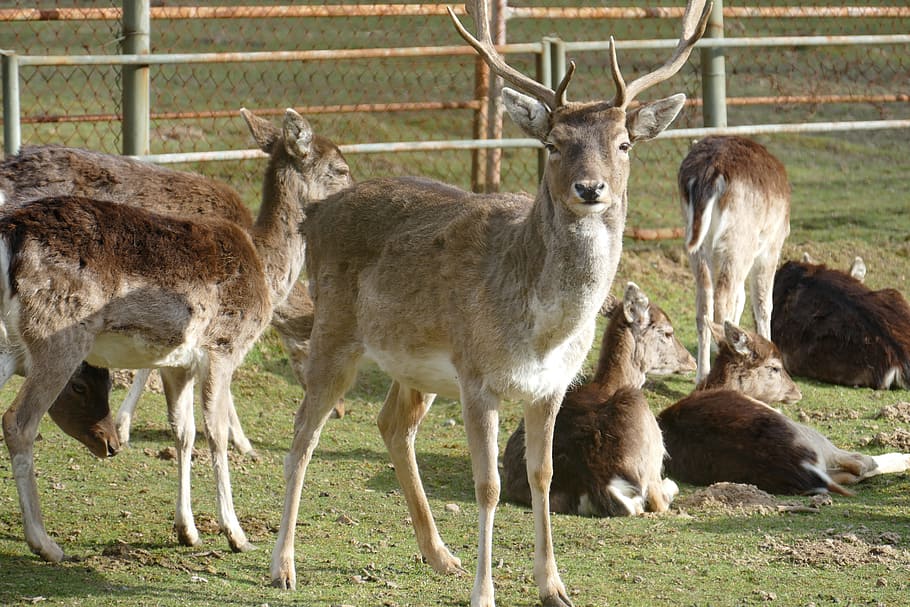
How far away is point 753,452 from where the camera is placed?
24.0 ft

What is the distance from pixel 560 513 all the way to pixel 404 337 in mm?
1769

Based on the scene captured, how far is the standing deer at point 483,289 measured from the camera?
4961 mm

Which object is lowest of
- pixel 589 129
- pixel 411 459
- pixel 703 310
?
pixel 411 459

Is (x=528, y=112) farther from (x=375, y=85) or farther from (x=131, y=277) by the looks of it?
(x=375, y=85)

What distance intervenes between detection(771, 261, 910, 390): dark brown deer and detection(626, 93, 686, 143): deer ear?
5.00 meters

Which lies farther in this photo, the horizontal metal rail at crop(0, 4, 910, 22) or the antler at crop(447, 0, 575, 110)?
the horizontal metal rail at crop(0, 4, 910, 22)

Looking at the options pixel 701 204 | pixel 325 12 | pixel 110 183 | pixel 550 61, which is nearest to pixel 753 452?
pixel 701 204

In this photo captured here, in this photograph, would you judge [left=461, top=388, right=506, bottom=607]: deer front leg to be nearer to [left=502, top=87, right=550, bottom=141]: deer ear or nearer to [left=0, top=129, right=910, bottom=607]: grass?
[left=0, top=129, right=910, bottom=607]: grass

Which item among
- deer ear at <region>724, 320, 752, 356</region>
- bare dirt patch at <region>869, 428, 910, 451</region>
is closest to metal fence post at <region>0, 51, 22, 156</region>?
deer ear at <region>724, 320, 752, 356</region>

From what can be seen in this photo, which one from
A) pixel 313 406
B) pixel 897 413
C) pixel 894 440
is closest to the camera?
pixel 313 406

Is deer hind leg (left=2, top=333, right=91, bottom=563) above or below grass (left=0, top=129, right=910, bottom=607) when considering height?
above

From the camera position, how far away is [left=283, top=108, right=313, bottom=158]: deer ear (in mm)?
7911

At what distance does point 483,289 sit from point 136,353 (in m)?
1.77

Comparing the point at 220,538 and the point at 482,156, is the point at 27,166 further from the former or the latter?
the point at 482,156
